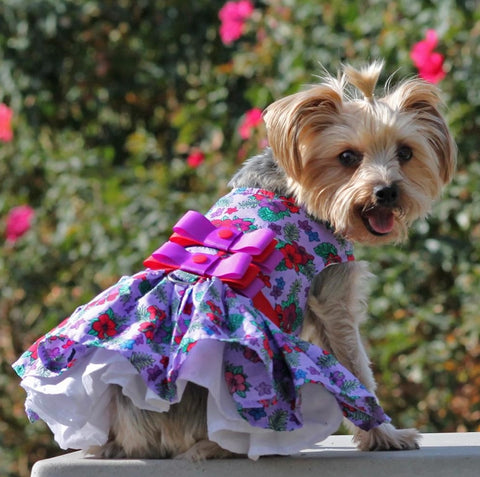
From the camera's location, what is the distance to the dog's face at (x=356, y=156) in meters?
3.64

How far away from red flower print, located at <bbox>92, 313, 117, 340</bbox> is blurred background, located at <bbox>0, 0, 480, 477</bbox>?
8.27 ft

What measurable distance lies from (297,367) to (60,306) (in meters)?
3.67

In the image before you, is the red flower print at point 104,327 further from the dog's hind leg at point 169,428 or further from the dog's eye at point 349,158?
the dog's eye at point 349,158

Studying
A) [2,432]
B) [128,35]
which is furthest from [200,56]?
[2,432]

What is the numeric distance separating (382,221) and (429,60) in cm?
197

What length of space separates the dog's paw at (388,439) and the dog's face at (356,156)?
2.23 ft

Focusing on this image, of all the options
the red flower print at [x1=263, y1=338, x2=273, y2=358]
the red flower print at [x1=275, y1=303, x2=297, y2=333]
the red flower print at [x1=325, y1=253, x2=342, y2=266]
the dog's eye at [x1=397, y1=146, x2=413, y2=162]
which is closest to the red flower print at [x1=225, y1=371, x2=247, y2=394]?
the red flower print at [x1=263, y1=338, x2=273, y2=358]

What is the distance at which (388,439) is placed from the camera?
137 inches

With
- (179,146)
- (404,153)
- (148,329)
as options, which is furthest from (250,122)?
(148,329)

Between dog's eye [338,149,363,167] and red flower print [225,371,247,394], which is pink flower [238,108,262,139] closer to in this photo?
dog's eye [338,149,363,167]

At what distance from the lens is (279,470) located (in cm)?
322

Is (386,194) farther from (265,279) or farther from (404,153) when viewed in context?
(265,279)

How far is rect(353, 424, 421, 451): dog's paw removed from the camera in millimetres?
3482

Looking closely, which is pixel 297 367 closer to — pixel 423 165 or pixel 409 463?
pixel 409 463
